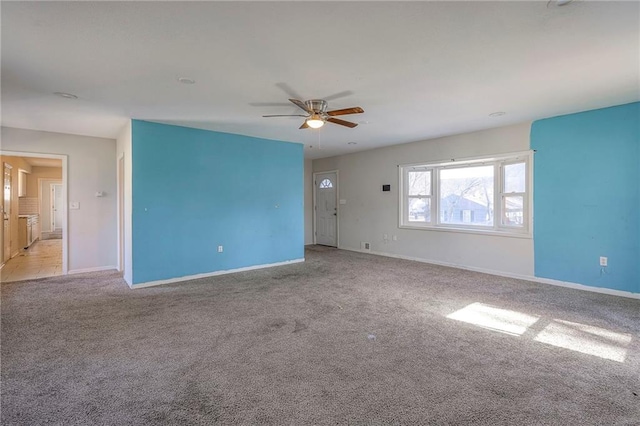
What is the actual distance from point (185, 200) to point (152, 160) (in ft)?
2.46

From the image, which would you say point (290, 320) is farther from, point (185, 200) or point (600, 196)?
point (600, 196)

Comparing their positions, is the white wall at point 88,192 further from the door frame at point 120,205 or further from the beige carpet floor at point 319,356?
the beige carpet floor at point 319,356

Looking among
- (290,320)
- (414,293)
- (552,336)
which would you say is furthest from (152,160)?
(552,336)

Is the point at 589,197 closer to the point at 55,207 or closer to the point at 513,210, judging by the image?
the point at 513,210

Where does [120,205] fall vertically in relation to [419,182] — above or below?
below

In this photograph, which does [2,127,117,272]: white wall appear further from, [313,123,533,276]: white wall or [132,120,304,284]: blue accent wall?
[313,123,533,276]: white wall

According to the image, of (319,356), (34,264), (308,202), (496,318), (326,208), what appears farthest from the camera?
(308,202)

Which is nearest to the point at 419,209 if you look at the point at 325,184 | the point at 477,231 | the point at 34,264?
the point at 477,231

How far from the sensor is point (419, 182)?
6.39 metres

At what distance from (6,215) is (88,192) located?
2069 mm

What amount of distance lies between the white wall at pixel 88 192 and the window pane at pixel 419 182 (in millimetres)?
5777

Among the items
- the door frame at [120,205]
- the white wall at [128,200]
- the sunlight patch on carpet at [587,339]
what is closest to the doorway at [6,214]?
the door frame at [120,205]

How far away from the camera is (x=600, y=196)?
13.5ft

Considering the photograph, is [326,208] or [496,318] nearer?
[496,318]
